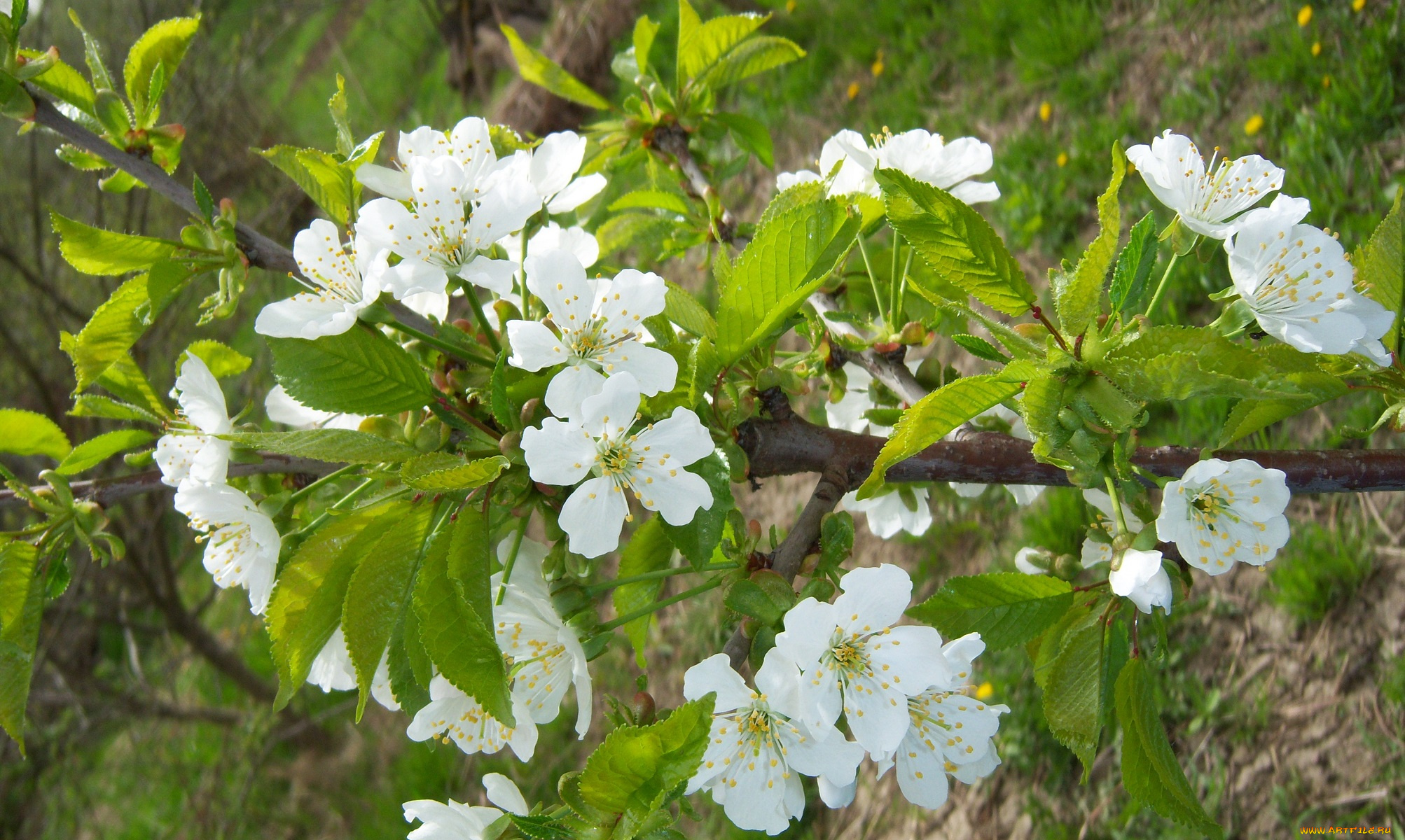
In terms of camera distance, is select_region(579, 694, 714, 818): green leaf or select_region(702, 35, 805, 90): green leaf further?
select_region(702, 35, 805, 90): green leaf

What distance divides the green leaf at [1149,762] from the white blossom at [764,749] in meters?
0.34

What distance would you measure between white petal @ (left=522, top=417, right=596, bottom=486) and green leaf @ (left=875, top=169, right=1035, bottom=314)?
37 cm

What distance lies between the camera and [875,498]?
4.61 feet

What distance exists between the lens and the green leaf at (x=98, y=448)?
117 centimetres

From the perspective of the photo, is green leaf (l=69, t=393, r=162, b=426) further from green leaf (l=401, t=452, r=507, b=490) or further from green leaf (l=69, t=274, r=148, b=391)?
green leaf (l=401, t=452, r=507, b=490)

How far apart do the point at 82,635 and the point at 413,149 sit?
4004 mm

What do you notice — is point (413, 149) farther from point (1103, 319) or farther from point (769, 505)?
point (769, 505)

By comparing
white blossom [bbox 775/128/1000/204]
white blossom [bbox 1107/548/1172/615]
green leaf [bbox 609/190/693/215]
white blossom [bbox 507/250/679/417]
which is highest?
white blossom [bbox 507/250/679/417]

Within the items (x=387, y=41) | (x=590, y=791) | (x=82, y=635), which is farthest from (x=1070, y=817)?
(x=387, y=41)

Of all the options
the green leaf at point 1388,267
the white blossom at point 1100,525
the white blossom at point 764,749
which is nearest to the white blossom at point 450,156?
the white blossom at point 764,749

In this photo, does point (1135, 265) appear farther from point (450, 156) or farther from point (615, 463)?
point (450, 156)

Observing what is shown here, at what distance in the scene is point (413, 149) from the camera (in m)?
1.17

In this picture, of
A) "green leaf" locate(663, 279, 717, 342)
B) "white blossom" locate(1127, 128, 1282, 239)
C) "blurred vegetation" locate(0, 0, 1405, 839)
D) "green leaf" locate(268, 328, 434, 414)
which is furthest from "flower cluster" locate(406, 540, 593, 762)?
"blurred vegetation" locate(0, 0, 1405, 839)

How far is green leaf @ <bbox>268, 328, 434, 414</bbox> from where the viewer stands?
93cm
